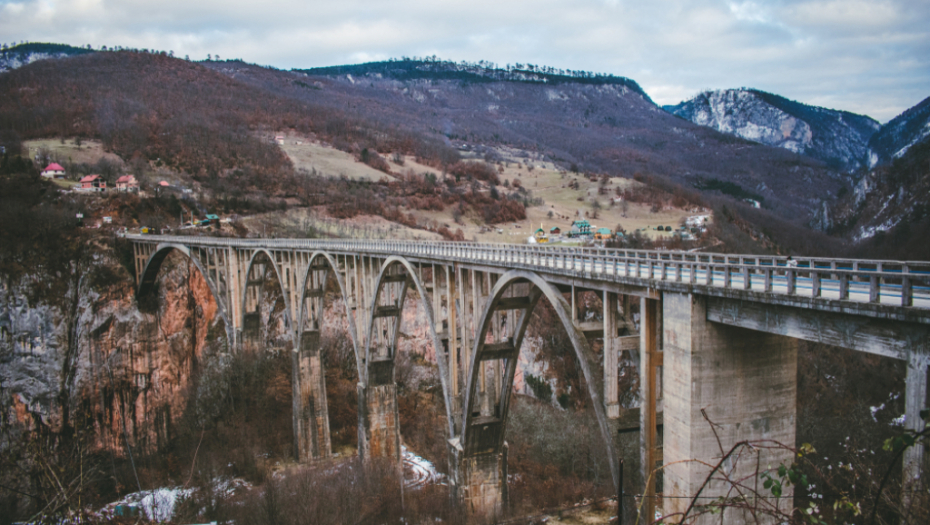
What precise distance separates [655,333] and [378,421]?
24748 millimetres

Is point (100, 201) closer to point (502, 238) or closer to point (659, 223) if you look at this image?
point (502, 238)

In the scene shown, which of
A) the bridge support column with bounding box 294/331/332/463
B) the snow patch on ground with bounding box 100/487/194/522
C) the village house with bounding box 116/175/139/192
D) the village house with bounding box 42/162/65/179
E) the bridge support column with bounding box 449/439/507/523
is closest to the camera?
the bridge support column with bounding box 449/439/507/523

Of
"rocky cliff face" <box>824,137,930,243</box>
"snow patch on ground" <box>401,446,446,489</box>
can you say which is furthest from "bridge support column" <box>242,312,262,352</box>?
"rocky cliff face" <box>824,137,930,243</box>

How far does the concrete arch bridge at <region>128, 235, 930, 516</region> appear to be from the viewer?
Result: 10.8m

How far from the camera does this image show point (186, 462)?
46281mm

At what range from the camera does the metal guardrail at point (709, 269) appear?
10416mm

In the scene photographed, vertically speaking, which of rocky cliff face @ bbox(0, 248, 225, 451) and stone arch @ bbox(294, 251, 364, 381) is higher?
stone arch @ bbox(294, 251, 364, 381)

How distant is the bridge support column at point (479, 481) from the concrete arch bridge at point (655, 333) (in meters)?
0.07

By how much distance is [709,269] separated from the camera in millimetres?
13789

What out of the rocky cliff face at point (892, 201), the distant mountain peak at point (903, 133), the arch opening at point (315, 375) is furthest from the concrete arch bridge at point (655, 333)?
the distant mountain peak at point (903, 133)

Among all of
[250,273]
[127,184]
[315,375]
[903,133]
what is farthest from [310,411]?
[903,133]

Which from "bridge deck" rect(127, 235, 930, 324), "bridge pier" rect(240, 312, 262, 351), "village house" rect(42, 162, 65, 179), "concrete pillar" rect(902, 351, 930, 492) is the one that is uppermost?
"village house" rect(42, 162, 65, 179)

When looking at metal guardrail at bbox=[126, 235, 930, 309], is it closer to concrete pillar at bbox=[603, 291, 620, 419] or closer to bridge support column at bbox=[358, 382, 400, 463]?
concrete pillar at bbox=[603, 291, 620, 419]

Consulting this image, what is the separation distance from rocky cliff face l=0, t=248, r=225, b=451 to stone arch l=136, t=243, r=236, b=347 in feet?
3.26
